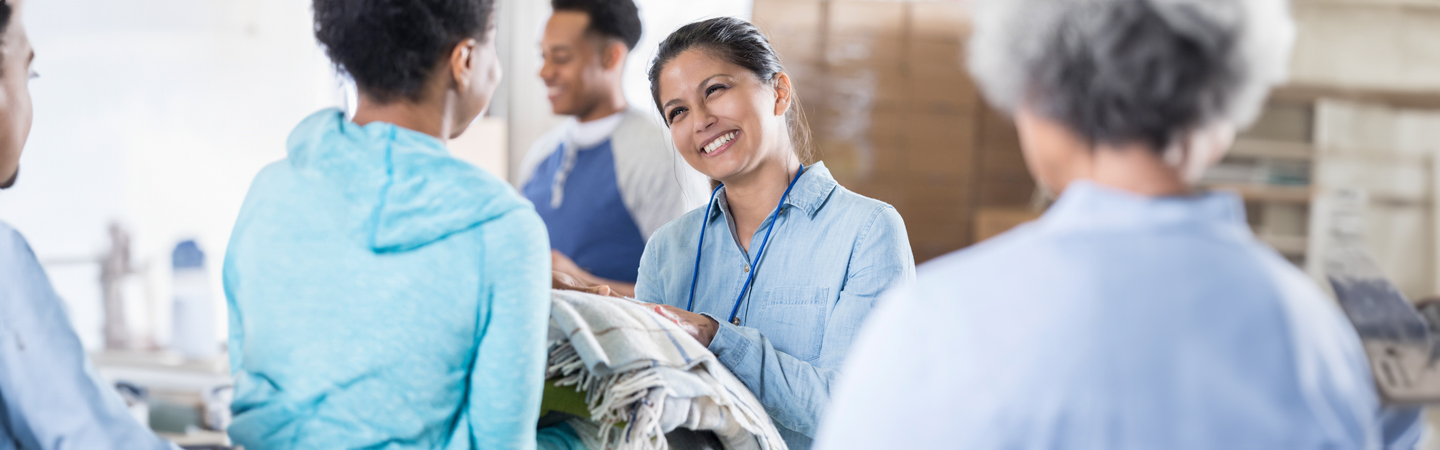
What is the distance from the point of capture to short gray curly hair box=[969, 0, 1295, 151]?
1.71 ft

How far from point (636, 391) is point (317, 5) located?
46cm

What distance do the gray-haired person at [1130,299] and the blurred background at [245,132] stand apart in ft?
5.06

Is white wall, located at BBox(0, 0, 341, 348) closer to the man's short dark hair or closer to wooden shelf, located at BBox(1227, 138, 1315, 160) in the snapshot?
the man's short dark hair

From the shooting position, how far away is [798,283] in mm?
1173

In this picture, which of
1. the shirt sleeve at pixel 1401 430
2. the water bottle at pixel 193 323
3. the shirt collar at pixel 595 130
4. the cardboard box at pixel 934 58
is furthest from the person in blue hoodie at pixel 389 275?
the cardboard box at pixel 934 58

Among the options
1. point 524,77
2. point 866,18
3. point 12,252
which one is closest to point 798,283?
point 12,252

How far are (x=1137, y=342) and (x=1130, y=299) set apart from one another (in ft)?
0.08

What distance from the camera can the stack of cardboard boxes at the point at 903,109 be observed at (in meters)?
3.31

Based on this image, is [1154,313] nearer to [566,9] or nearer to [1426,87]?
[566,9]

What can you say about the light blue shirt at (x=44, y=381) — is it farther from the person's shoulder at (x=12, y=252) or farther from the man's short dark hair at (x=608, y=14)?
the man's short dark hair at (x=608, y=14)

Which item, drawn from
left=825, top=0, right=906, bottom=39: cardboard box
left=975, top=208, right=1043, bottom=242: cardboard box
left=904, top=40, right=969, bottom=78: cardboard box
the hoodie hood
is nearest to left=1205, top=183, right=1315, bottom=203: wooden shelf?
left=975, top=208, right=1043, bottom=242: cardboard box

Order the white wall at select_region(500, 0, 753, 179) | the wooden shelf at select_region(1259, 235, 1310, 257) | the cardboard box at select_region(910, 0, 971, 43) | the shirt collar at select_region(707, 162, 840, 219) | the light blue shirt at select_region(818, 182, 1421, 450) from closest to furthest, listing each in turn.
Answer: the light blue shirt at select_region(818, 182, 1421, 450) < the shirt collar at select_region(707, 162, 840, 219) < the wooden shelf at select_region(1259, 235, 1310, 257) < the white wall at select_region(500, 0, 753, 179) < the cardboard box at select_region(910, 0, 971, 43)

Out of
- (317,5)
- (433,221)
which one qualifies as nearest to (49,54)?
(317,5)

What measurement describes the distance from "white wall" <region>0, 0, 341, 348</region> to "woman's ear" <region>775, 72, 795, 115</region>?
5.45 ft
